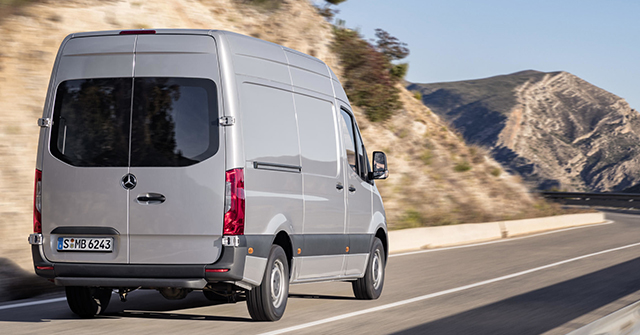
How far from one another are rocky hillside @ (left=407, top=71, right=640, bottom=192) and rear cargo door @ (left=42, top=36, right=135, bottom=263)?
90.1 m

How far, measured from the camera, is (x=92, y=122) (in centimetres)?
693

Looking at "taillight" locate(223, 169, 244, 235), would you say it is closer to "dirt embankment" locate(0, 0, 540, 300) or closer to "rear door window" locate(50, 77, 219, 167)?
"rear door window" locate(50, 77, 219, 167)

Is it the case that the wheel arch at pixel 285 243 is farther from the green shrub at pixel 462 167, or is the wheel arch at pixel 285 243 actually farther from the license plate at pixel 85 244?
the green shrub at pixel 462 167

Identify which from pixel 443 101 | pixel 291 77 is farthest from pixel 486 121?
pixel 291 77

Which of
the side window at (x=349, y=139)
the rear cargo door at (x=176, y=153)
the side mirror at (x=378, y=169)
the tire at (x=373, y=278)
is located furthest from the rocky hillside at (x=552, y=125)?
the rear cargo door at (x=176, y=153)

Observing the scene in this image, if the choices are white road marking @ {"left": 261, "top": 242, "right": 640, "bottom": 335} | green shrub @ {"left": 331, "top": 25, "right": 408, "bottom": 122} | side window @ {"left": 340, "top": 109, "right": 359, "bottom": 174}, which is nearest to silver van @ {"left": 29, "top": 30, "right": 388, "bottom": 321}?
white road marking @ {"left": 261, "top": 242, "right": 640, "bottom": 335}

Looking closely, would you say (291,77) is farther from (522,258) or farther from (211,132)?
(522,258)

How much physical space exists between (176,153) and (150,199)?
1.44 ft

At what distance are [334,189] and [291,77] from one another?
1.28 metres

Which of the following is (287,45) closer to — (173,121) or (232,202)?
(173,121)

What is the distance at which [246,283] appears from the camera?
22.7 feet

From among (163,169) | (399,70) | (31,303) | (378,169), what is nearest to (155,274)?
(163,169)

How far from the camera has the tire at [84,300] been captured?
762cm

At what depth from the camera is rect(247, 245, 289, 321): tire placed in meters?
7.25
